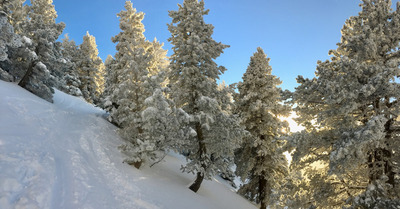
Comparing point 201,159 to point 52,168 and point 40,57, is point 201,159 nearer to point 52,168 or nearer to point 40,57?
point 52,168

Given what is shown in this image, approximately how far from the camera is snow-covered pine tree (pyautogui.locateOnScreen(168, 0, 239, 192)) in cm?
1281

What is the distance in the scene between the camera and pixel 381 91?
724 cm

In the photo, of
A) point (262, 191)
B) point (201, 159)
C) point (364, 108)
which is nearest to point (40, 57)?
point (201, 159)

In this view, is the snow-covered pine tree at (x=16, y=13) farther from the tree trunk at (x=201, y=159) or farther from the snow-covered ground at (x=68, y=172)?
the tree trunk at (x=201, y=159)

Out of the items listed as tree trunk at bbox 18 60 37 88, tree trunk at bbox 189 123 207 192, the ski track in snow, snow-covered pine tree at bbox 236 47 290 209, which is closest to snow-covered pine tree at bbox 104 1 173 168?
the ski track in snow

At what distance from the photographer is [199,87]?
1341 cm

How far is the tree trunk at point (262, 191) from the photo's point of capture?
16.8m

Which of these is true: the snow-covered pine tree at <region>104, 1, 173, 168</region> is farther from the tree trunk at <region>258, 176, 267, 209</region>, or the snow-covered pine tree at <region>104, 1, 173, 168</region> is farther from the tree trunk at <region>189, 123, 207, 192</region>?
the tree trunk at <region>258, 176, 267, 209</region>

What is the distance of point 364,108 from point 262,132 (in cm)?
890

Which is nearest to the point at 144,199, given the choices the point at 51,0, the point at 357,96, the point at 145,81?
the point at 145,81

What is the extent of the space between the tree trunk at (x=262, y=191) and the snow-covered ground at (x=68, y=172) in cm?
240

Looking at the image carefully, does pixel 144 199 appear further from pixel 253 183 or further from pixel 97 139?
pixel 253 183

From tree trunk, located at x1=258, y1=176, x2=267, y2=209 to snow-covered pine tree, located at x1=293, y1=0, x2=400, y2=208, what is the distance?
8.33 m

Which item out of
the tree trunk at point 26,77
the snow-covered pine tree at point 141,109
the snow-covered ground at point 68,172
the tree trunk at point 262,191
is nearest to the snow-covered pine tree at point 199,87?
the snow-covered pine tree at point 141,109
